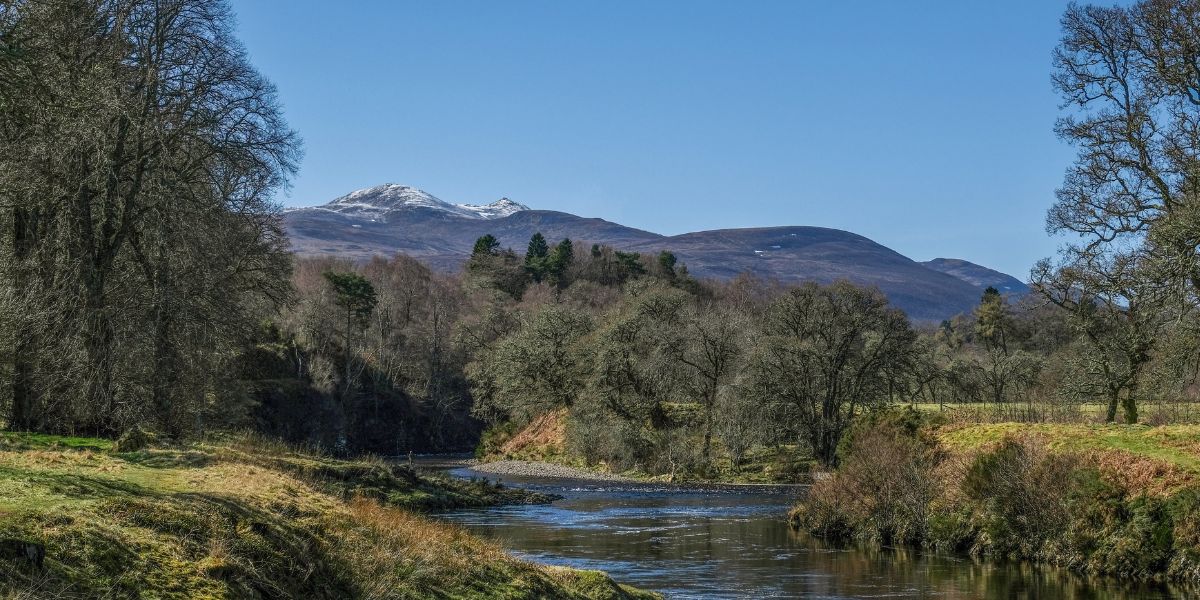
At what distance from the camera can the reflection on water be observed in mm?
25188

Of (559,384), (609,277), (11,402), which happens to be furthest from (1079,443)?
(609,277)

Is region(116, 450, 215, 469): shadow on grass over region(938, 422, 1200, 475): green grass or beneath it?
beneath

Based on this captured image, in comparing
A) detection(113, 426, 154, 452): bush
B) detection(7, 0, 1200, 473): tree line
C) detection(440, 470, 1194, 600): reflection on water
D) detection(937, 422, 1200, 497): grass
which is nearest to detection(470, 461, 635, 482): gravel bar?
detection(7, 0, 1200, 473): tree line

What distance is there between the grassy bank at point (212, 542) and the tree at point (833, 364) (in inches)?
1710

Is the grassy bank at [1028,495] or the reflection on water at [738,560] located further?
the grassy bank at [1028,495]

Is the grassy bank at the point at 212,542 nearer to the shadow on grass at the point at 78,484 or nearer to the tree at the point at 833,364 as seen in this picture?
the shadow on grass at the point at 78,484

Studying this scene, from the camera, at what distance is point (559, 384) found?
7831 cm

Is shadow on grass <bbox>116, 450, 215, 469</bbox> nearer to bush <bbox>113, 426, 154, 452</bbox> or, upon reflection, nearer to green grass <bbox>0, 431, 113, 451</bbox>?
bush <bbox>113, 426, 154, 452</bbox>

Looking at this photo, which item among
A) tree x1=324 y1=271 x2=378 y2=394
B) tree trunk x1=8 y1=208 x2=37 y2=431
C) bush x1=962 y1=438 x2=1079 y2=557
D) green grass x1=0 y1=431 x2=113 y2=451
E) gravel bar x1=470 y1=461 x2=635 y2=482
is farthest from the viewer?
tree x1=324 y1=271 x2=378 y2=394

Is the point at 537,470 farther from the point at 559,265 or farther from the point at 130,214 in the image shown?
the point at 559,265

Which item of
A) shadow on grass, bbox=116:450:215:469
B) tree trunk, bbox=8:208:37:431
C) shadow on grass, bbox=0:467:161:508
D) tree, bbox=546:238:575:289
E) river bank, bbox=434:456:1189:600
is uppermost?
tree, bbox=546:238:575:289

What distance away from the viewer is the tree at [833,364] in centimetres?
6259

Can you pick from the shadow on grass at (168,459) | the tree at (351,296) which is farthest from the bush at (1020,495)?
the tree at (351,296)

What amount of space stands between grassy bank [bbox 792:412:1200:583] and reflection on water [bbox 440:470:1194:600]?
1.09 meters
